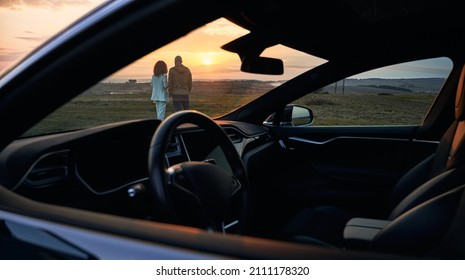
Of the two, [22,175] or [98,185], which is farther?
[98,185]

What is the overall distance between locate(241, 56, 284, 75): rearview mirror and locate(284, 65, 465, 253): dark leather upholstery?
101cm

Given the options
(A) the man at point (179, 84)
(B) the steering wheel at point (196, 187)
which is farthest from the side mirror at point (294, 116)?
(A) the man at point (179, 84)

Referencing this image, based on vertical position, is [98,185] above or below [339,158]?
above

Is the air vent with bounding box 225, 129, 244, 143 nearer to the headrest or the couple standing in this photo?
the headrest

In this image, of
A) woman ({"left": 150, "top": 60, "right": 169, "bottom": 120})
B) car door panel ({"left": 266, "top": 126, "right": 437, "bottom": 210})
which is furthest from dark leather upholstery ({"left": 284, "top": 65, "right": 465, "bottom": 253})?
woman ({"left": 150, "top": 60, "right": 169, "bottom": 120})

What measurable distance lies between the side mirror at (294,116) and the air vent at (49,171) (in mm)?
2033

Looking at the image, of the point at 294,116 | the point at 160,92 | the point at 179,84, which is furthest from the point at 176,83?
the point at 294,116

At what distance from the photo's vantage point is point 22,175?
1.56m

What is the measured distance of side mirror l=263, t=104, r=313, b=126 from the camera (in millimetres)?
3609

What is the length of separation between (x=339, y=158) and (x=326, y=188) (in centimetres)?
29

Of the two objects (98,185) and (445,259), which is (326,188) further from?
(445,259)

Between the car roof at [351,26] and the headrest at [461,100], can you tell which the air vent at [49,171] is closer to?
the car roof at [351,26]
